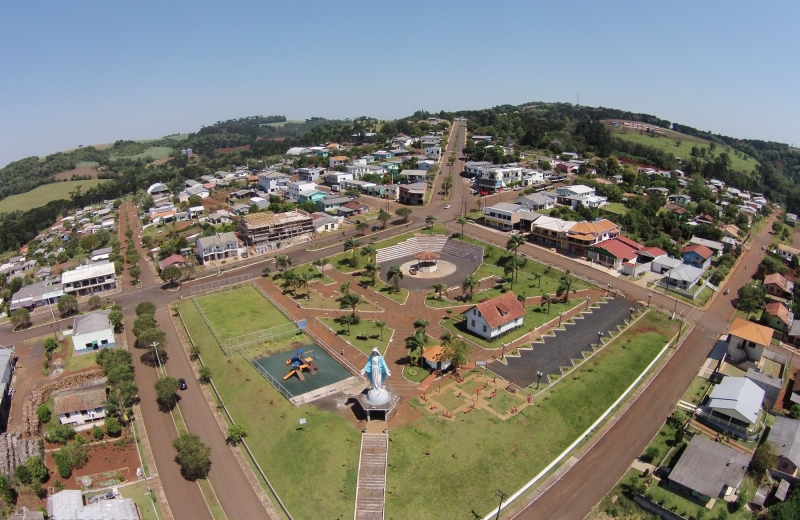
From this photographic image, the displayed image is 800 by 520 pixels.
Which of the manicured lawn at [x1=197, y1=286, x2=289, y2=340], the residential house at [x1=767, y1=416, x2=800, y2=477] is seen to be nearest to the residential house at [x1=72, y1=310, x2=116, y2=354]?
the manicured lawn at [x1=197, y1=286, x2=289, y2=340]

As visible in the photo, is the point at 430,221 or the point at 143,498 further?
the point at 430,221

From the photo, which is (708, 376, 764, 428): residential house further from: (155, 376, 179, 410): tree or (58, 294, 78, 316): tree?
(58, 294, 78, 316): tree

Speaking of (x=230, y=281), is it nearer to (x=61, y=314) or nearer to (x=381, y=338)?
(x=61, y=314)

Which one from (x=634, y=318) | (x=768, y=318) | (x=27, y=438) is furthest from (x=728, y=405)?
(x=27, y=438)

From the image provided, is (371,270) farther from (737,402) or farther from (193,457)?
(737,402)

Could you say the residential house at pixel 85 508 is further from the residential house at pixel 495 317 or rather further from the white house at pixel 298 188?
the white house at pixel 298 188

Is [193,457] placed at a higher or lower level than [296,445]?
higher

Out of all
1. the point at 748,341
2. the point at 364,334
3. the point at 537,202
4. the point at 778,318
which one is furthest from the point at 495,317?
the point at 537,202
